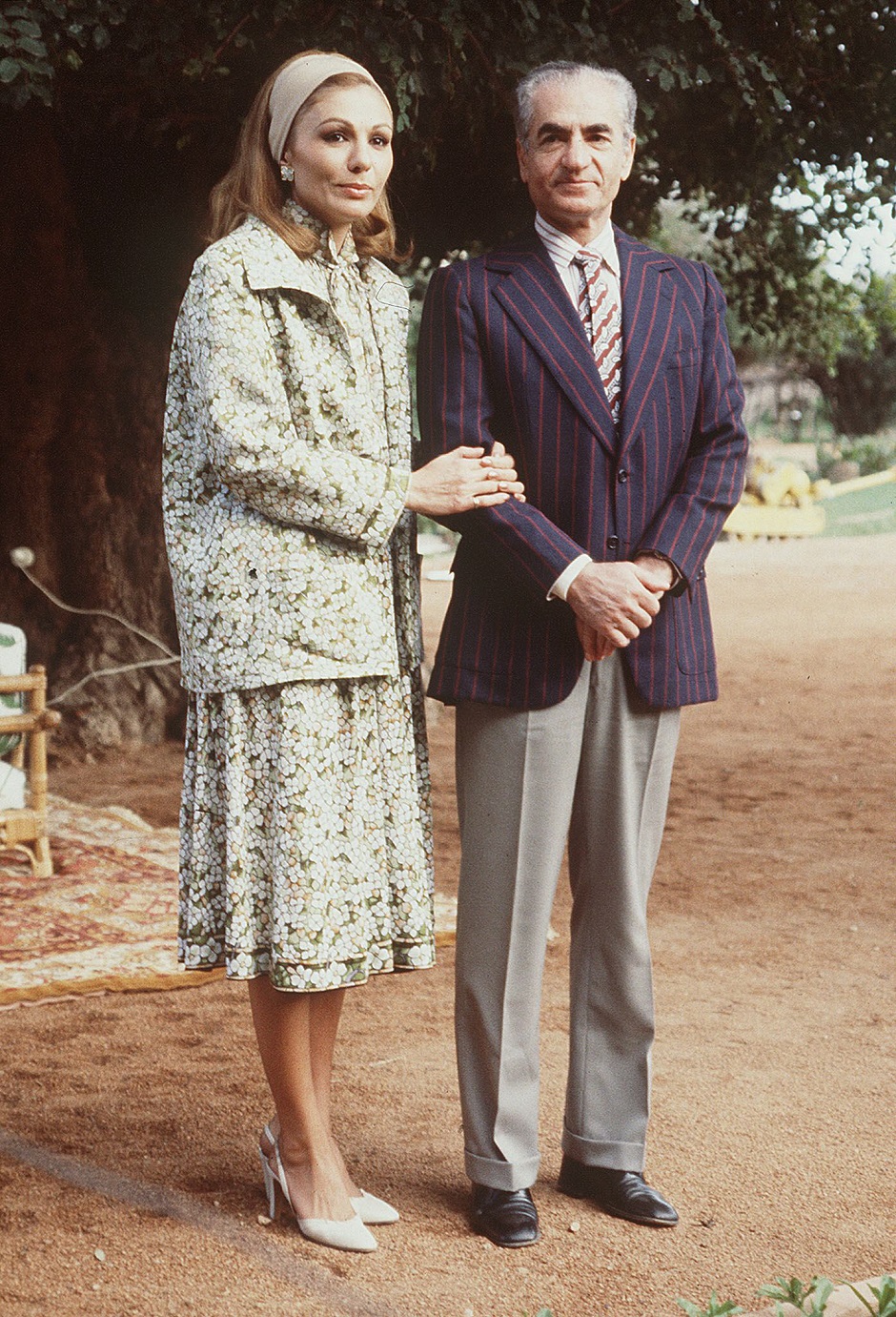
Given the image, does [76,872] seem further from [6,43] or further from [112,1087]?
[6,43]

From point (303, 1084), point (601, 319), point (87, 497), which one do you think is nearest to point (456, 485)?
point (601, 319)

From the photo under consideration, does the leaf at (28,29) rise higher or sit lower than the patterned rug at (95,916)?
higher

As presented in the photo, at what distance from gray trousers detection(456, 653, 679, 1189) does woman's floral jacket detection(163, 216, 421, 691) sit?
1.04ft

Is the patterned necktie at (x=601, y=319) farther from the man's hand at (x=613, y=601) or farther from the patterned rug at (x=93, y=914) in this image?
the patterned rug at (x=93, y=914)

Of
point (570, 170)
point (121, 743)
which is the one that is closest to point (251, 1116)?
point (570, 170)

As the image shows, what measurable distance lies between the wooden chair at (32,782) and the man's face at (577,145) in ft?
10.7

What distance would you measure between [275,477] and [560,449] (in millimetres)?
525

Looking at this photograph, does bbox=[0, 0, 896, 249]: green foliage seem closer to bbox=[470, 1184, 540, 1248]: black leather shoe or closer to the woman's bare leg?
the woman's bare leg

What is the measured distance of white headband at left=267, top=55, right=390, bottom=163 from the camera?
8.34 feet

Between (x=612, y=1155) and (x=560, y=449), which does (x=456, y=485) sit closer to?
(x=560, y=449)

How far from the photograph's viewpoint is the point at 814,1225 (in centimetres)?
282

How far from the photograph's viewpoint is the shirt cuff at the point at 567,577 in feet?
8.53

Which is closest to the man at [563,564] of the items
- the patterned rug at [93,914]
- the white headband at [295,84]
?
the white headband at [295,84]

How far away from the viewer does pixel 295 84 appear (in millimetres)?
2549
